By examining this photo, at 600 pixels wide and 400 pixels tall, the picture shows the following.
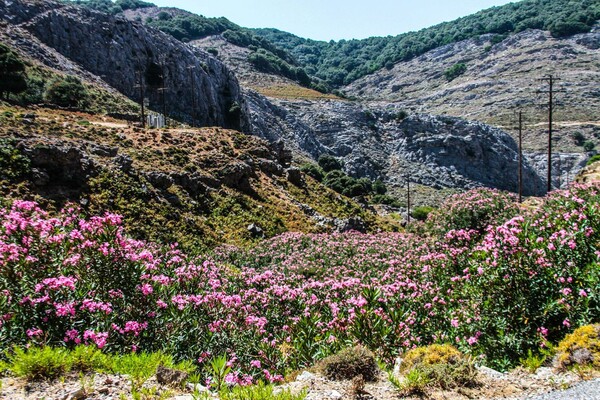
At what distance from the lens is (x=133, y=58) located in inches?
2682

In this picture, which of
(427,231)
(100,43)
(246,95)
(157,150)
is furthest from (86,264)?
(246,95)

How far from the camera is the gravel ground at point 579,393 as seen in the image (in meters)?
4.71

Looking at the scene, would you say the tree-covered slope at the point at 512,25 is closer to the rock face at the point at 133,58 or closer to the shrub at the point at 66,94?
the rock face at the point at 133,58

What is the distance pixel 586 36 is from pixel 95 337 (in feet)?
567

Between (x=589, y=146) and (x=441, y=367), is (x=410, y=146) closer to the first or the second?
(x=589, y=146)

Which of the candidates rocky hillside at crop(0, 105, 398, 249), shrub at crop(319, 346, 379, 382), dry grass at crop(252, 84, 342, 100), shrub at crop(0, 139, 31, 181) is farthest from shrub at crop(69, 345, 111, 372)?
dry grass at crop(252, 84, 342, 100)

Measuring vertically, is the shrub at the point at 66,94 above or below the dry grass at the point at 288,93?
below

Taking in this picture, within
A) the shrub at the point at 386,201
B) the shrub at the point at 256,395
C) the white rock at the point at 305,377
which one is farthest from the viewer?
the shrub at the point at 386,201

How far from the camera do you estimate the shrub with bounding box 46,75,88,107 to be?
147 ft

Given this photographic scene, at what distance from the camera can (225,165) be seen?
130ft

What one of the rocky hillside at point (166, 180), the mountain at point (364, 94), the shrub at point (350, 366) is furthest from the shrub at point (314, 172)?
the shrub at point (350, 366)

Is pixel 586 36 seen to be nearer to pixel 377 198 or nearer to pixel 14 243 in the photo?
pixel 377 198

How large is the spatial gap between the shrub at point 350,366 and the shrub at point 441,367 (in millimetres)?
521

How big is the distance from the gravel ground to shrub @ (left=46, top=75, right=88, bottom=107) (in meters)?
51.0
